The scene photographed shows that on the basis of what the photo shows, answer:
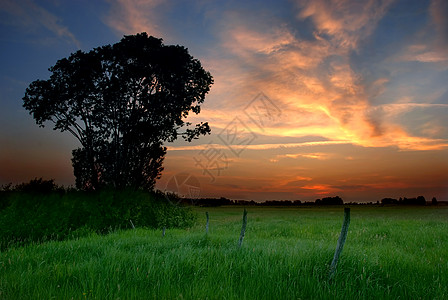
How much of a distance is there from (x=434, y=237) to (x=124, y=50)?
21926mm

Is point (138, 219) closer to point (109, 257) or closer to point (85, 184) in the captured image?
point (85, 184)

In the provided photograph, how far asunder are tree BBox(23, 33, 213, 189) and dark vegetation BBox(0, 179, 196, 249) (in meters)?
6.08

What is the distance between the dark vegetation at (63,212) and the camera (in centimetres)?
1348

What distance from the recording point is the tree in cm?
2391

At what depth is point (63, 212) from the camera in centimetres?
1470

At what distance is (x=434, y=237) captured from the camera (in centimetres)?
1239

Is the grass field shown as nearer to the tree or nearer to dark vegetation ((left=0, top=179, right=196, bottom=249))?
dark vegetation ((left=0, top=179, right=196, bottom=249))

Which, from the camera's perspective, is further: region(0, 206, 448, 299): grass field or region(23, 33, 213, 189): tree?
region(23, 33, 213, 189): tree

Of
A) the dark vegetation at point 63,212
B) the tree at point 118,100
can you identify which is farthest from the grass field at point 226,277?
the tree at point 118,100

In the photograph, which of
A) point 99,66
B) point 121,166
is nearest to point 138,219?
point 121,166

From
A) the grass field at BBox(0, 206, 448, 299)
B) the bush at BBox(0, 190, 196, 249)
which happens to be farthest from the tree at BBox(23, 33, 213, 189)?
the grass field at BBox(0, 206, 448, 299)

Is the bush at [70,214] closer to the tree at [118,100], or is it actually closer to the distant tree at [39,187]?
the distant tree at [39,187]

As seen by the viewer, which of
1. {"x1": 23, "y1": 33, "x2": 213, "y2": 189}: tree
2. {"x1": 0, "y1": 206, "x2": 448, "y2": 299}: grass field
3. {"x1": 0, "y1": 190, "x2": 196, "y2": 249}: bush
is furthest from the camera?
{"x1": 23, "y1": 33, "x2": 213, "y2": 189}: tree

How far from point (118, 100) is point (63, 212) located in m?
11.4
